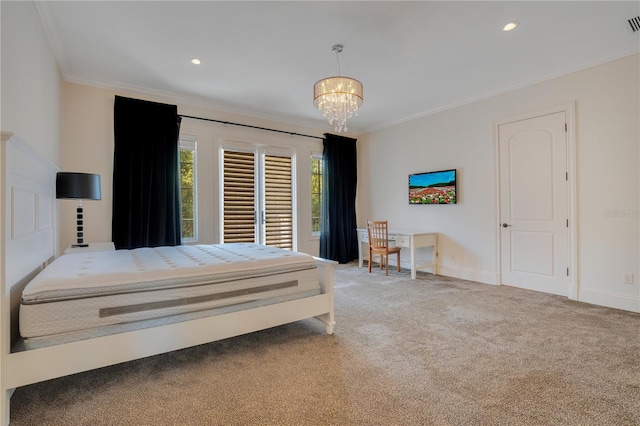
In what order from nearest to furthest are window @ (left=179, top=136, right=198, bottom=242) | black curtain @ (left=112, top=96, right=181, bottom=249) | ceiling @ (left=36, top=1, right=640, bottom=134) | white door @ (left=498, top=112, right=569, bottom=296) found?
1. ceiling @ (left=36, top=1, right=640, bottom=134)
2. white door @ (left=498, top=112, right=569, bottom=296)
3. black curtain @ (left=112, top=96, right=181, bottom=249)
4. window @ (left=179, top=136, right=198, bottom=242)

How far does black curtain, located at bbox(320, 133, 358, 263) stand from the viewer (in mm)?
5793

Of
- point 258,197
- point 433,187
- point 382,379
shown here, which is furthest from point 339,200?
point 382,379

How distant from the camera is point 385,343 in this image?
2.43m

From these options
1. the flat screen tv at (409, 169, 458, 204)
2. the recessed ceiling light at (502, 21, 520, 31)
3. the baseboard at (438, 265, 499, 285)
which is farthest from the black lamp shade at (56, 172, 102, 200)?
the baseboard at (438, 265, 499, 285)

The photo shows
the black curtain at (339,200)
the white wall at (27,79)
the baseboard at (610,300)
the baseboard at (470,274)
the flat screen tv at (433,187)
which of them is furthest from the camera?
the black curtain at (339,200)

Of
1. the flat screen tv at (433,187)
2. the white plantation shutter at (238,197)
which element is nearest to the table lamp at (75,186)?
the white plantation shutter at (238,197)

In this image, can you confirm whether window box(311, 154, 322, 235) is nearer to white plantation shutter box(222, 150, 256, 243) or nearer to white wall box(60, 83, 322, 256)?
white wall box(60, 83, 322, 256)

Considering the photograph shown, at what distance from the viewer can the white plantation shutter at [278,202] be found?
5281 millimetres

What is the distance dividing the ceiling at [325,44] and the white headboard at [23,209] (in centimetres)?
141

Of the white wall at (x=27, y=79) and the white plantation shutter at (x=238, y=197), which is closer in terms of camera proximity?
the white wall at (x=27, y=79)

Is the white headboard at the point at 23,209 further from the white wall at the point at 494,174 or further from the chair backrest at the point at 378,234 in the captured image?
the white wall at the point at 494,174

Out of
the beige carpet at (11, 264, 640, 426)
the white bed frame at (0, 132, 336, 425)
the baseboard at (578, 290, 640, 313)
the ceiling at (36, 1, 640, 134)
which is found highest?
the ceiling at (36, 1, 640, 134)

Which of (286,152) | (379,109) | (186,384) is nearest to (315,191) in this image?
(286,152)

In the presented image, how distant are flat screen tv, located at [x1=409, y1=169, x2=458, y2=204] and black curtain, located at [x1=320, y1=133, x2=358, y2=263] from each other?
126 centimetres
